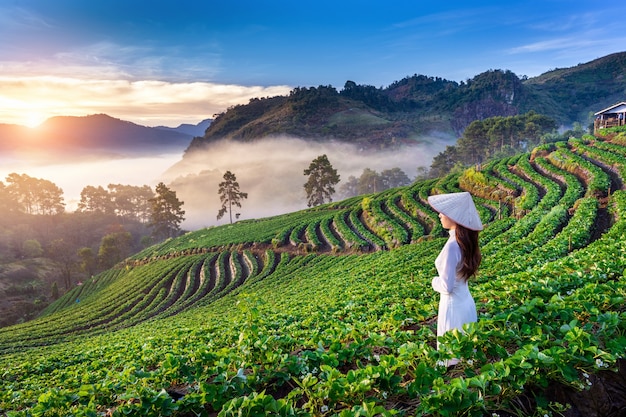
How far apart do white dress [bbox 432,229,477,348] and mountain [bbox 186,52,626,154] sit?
15957cm

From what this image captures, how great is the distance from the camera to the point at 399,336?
5461mm

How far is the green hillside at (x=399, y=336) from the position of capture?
3666 millimetres

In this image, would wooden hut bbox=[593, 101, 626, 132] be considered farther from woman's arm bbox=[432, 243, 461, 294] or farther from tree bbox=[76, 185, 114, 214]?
tree bbox=[76, 185, 114, 214]

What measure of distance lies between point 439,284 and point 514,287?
228 centimetres

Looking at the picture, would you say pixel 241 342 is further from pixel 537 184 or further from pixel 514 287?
pixel 537 184

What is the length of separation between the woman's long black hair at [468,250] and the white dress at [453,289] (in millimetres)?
61

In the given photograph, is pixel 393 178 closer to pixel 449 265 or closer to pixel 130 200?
pixel 130 200

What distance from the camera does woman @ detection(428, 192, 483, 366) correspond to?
4863 mm

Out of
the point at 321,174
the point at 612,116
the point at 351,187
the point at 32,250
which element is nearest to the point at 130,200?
the point at 32,250

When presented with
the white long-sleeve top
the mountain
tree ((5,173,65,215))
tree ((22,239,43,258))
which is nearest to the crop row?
the white long-sleeve top

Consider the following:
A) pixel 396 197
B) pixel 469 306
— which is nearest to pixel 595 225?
pixel 469 306

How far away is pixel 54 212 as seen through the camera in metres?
115

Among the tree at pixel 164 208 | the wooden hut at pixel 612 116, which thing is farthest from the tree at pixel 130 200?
the wooden hut at pixel 612 116

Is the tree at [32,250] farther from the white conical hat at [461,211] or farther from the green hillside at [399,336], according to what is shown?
the white conical hat at [461,211]
